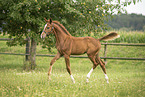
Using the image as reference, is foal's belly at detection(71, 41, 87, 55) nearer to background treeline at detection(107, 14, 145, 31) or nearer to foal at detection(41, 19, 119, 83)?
foal at detection(41, 19, 119, 83)

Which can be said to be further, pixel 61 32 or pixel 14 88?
pixel 61 32

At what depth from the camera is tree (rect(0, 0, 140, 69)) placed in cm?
1121

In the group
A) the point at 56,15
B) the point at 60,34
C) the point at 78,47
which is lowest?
the point at 78,47

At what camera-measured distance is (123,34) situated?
2239 centimetres

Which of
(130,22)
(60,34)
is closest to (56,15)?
(60,34)

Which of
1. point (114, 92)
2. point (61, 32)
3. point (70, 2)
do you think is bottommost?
point (114, 92)

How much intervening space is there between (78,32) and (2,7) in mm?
4864

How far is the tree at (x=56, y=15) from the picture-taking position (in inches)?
441

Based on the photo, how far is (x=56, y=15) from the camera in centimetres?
1243

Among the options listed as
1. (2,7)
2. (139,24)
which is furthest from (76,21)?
(139,24)

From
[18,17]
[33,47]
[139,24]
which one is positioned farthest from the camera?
[139,24]

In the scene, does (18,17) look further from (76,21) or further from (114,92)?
(114,92)

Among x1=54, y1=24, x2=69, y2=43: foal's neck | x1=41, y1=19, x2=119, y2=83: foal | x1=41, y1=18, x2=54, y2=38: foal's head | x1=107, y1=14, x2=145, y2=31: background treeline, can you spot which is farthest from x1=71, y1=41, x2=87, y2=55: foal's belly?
x1=107, y1=14, x2=145, y2=31: background treeline

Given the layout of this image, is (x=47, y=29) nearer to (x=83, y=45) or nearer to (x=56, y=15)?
(x=83, y=45)
